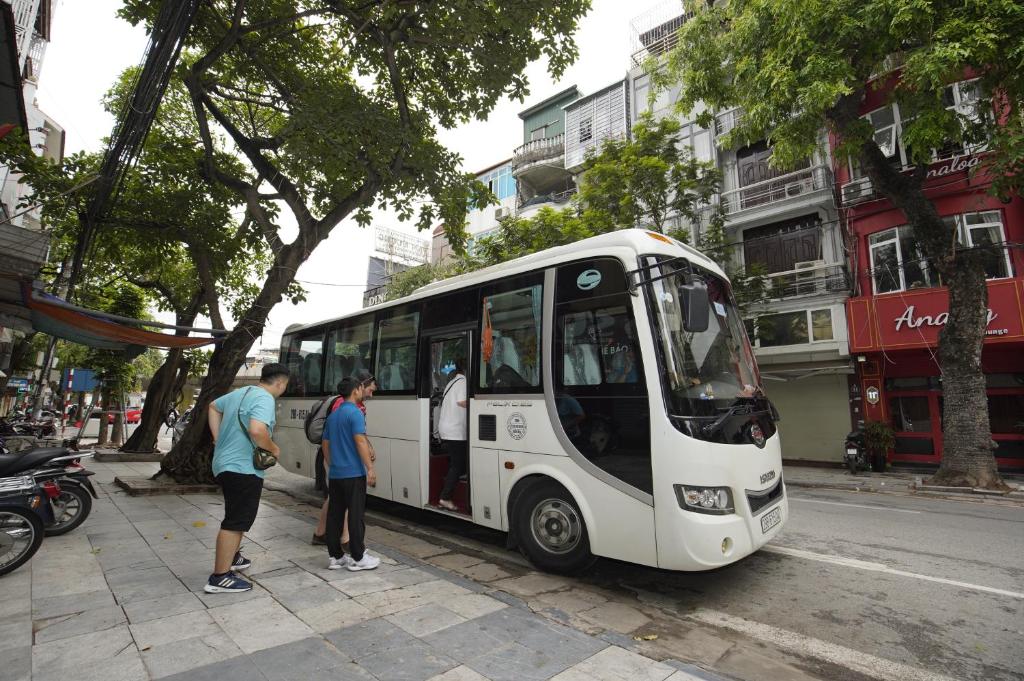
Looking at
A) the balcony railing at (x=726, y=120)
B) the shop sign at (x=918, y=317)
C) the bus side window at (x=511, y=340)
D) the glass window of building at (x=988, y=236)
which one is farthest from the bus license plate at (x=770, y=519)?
the balcony railing at (x=726, y=120)

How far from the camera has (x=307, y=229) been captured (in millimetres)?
9477

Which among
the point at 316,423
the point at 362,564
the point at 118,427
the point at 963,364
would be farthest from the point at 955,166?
the point at 118,427

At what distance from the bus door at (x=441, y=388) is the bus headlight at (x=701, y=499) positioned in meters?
2.50

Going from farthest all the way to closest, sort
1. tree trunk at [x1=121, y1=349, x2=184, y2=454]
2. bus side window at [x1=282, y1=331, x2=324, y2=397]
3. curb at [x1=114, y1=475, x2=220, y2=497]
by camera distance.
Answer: tree trunk at [x1=121, y1=349, x2=184, y2=454] < bus side window at [x1=282, y1=331, x2=324, y2=397] < curb at [x1=114, y1=475, x2=220, y2=497]

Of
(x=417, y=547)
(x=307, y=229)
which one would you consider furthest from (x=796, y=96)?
(x=417, y=547)

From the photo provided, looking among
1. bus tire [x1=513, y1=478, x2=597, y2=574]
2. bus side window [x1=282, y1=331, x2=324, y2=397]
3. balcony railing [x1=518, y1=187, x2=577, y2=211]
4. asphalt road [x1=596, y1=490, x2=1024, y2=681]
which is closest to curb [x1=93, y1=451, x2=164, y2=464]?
bus side window [x1=282, y1=331, x2=324, y2=397]

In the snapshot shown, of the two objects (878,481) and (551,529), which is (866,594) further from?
(878,481)

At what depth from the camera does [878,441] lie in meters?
13.6

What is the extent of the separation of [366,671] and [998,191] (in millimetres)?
13072

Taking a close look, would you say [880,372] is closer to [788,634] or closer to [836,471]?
[836,471]

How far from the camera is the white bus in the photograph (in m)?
3.79

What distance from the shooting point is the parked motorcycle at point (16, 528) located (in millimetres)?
4309

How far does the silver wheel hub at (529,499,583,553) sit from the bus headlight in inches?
40.4

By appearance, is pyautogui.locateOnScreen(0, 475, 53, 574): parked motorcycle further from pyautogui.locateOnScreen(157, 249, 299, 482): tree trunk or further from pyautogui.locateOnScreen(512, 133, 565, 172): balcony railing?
pyautogui.locateOnScreen(512, 133, 565, 172): balcony railing
